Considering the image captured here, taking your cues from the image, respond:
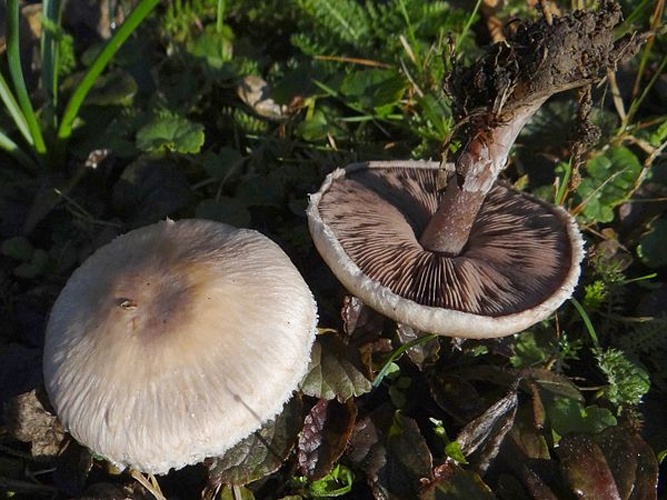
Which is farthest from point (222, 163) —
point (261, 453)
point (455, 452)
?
point (455, 452)

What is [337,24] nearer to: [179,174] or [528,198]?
[179,174]

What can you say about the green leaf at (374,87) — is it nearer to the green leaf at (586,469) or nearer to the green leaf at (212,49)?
the green leaf at (212,49)

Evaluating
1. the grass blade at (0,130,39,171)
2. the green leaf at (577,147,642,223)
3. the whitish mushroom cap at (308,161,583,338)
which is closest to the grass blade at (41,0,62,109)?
the grass blade at (0,130,39,171)

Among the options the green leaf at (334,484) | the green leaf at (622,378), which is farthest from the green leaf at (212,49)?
the green leaf at (622,378)

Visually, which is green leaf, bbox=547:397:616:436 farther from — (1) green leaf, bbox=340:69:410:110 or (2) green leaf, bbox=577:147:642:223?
(1) green leaf, bbox=340:69:410:110

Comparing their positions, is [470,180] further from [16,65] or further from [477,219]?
[16,65]

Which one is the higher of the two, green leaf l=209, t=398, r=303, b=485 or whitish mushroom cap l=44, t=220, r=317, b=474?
whitish mushroom cap l=44, t=220, r=317, b=474

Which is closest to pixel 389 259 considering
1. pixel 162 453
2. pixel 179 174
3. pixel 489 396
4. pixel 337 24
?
pixel 489 396
